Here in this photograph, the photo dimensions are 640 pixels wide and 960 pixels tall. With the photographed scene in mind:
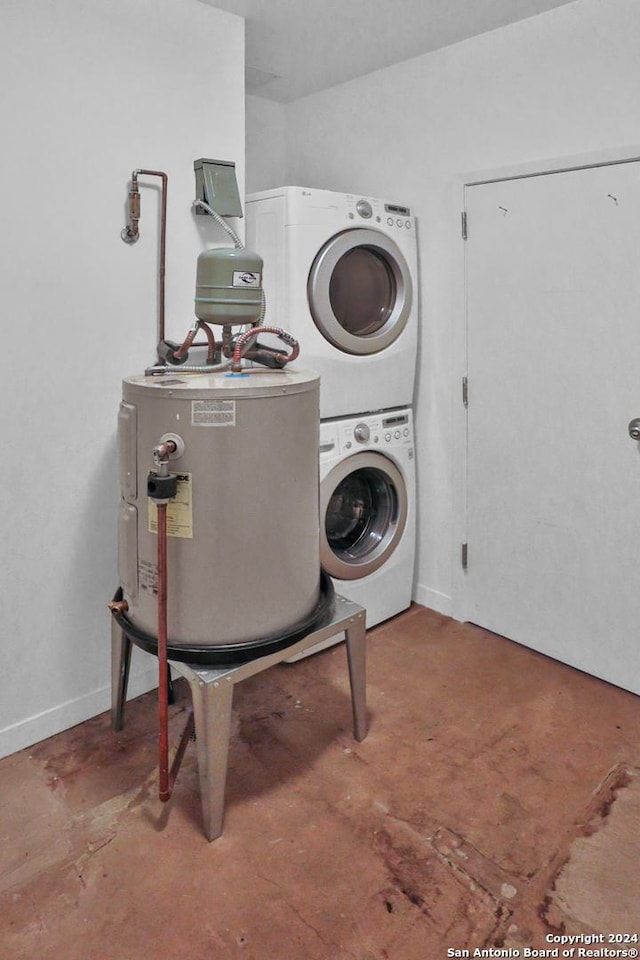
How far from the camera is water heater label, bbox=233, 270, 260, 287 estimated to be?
1.86 meters

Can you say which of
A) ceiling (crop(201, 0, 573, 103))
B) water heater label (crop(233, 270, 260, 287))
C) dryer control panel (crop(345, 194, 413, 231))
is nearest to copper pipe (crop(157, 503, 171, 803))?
water heater label (crop(233, 270, 260, 287))

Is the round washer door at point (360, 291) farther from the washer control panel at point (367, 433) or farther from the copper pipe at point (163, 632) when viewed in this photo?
the copper pipe at point (163, 632)

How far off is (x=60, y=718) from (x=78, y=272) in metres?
1.44

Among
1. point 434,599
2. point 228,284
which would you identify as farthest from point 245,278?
point 434,599

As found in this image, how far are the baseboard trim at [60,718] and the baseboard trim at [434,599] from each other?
1.31 m

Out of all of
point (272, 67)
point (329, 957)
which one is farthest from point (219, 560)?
point (272, 67)

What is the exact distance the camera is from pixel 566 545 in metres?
2.51

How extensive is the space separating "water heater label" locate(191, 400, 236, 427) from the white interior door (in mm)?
1403

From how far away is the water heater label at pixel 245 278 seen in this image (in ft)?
6.09

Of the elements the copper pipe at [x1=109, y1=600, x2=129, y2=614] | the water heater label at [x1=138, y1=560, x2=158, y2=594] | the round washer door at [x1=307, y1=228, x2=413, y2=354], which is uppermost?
the round washer door at [x1=307, y1=228, x2=413, y2=354]

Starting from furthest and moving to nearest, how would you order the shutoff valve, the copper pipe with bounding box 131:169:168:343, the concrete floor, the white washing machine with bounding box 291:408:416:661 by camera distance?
1. the white washing machine with bounding box 291:408:416:661
2. the copper pipe with bounding box 131:169:168:343
3. the shutoff valve
4. the concrete floor

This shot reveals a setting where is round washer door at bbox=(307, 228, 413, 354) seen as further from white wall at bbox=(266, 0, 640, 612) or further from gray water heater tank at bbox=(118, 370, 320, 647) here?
gray water heater tank at bbox=(118, 370, 320, 647)

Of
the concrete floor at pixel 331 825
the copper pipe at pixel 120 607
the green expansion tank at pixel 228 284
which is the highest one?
the green expansion tank at pixel 228 284

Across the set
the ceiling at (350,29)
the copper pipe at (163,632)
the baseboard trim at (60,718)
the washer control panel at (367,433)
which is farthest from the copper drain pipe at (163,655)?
the ceiling at (350,29)
